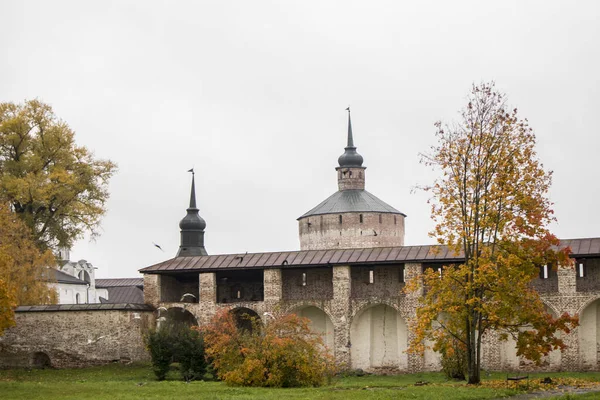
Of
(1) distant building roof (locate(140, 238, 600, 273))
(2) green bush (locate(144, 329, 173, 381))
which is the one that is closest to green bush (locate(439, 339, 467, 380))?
(1) distant building roof (locate(140, 238, 600, 273))

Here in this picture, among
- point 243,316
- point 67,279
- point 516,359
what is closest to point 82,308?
point 243,316

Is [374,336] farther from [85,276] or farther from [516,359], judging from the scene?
[85,276]

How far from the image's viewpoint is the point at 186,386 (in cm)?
2814

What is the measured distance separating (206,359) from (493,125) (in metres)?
11.2

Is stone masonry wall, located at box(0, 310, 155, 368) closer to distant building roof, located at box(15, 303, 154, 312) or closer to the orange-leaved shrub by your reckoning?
distant building roof, located at box(15, 303, 154, 312)

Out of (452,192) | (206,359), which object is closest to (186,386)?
(206,359)

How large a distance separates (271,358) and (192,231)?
34873mm

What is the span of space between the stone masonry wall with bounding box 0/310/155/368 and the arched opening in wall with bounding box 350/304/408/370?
741 cm

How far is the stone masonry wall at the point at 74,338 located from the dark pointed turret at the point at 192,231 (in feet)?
75.1

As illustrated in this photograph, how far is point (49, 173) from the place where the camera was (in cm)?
4422

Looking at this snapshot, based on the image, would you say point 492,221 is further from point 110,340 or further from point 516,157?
point 110,340

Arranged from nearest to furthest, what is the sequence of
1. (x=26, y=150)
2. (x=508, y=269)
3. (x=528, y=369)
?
(x=508, y=269)
(x=528, y=369)
(x=26, y=150)

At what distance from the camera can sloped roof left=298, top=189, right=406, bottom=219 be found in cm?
5931

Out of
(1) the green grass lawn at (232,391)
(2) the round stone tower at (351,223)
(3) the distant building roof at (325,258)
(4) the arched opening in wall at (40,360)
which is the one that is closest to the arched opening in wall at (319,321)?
(3) the distant building roof at (325,258)
